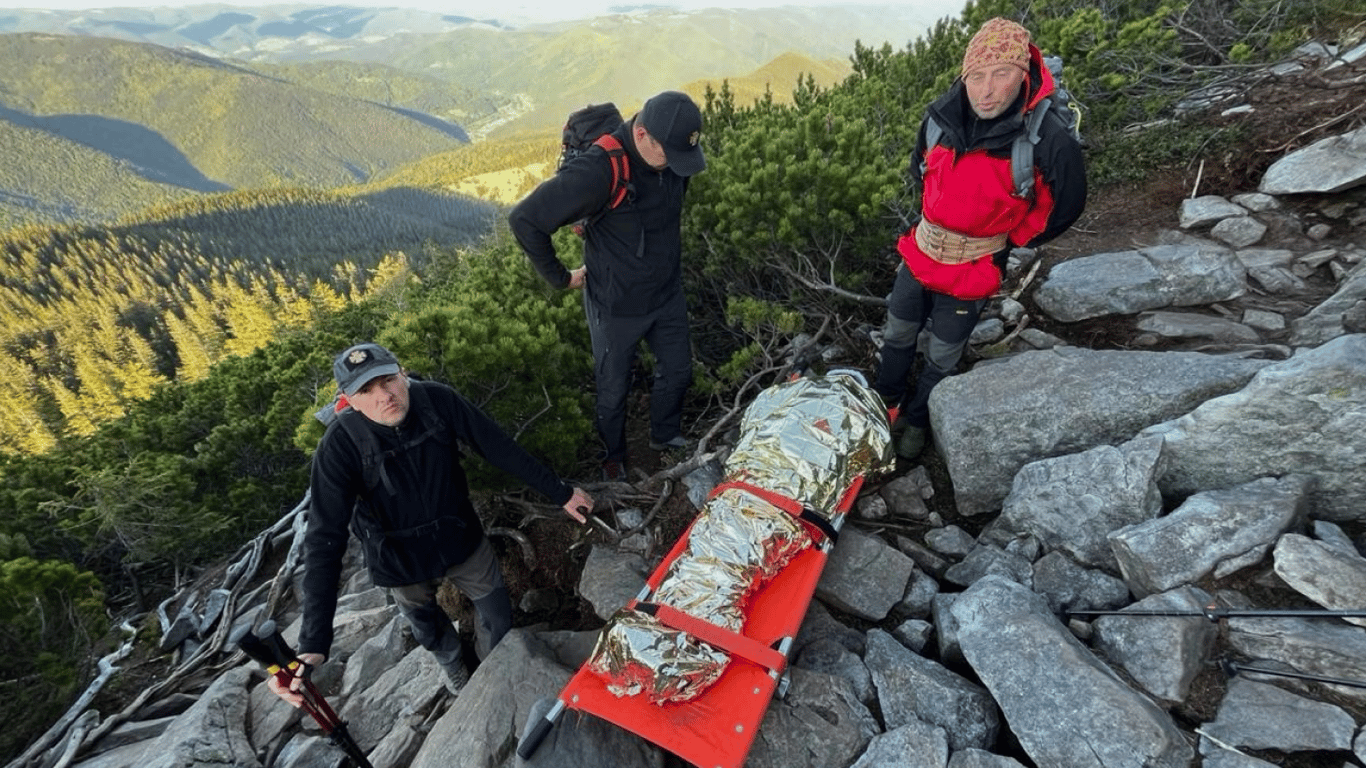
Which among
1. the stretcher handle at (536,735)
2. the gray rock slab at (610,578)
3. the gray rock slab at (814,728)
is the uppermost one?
the stretcher handle at (536,735)

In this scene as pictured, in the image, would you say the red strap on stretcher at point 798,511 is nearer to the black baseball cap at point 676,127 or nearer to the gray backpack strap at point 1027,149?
the black baseball cap at point 676,127

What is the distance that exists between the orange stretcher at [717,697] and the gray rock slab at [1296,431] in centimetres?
231

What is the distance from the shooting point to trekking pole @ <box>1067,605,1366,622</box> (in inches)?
97.4

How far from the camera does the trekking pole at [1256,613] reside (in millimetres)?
2475

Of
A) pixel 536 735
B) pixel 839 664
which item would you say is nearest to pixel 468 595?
pixel 536 735

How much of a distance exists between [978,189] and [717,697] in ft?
10.5

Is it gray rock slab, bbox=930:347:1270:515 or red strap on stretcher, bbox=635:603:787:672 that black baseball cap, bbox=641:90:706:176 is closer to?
gray rock slab, bbox=930:347:1270:515

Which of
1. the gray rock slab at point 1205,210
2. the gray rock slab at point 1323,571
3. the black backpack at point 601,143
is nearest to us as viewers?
the gray rock slab at point 1323,571

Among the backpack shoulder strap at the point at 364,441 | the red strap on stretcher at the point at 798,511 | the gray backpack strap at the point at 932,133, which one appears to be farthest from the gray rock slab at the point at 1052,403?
the backpack shoulder strap at the point at 364,441

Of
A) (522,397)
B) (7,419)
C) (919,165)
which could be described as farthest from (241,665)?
(7,419)

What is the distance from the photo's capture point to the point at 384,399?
123 inches

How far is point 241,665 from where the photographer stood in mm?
5148

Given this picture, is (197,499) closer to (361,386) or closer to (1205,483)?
(361,386)

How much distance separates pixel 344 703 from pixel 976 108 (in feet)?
19.4
